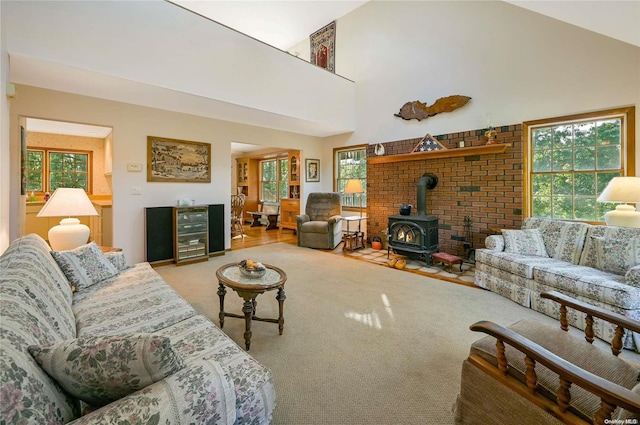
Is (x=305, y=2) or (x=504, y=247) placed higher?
(x=305, y=2)

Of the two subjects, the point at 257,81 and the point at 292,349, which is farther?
the point at 257,81

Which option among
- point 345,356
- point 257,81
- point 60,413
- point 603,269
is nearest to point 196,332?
point 60,413

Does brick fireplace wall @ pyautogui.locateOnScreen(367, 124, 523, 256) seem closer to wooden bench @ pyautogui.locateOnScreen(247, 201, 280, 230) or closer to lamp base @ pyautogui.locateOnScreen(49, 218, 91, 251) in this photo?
wooden bench @ pyautogui.locateOnScreen(247, 201, 280, 230)

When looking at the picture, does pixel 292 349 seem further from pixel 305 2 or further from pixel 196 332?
pixel 305 2

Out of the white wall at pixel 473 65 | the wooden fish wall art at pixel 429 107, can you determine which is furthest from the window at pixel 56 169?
the wooden fish wall art at pixel 429 107

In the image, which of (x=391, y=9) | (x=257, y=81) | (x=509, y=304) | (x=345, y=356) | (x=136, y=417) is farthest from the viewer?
(x=391, y=9)

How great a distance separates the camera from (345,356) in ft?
6.71

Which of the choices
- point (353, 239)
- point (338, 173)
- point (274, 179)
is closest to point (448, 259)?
point (353, 239)

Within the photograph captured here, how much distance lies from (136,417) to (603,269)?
3.77 m

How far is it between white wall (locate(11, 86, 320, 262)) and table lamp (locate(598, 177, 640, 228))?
5.31 m

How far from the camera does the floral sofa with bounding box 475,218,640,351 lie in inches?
88.8

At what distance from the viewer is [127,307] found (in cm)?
186

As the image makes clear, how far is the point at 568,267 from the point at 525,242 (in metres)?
0.56

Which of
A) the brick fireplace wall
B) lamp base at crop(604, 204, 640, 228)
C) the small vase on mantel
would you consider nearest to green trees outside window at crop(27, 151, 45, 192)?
the brick fireplace wall
